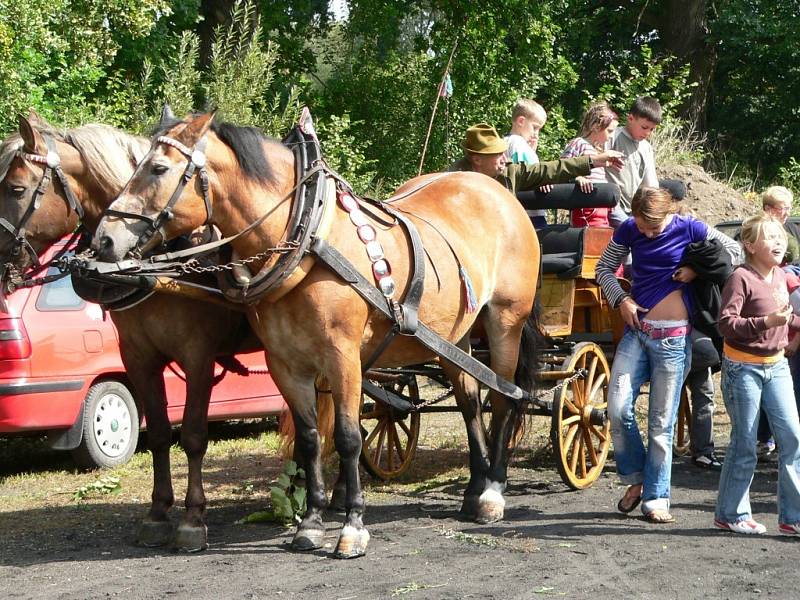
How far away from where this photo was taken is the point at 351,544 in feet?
17.5

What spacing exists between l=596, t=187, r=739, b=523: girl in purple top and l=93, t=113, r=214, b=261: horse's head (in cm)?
233

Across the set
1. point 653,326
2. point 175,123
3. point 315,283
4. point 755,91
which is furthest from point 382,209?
point 755,91

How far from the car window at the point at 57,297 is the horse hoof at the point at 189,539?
2769 millimetres

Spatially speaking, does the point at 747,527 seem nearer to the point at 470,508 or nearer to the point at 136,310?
the point at 470,508

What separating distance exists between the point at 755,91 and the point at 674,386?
68.4 ft

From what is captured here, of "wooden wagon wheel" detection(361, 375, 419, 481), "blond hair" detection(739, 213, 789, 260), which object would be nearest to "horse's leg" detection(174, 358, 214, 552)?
"wooden wagon wheel" detection(361, 375, 419, 481)

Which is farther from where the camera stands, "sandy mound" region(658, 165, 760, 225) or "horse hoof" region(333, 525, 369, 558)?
"sandy mound" region(658, 165, 760, 225)

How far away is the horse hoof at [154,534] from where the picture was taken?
19.0 ft

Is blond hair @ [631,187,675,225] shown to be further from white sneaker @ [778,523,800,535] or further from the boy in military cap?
white sneaker @ [778,523,800,535]

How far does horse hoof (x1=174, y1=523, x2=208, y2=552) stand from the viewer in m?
5.61

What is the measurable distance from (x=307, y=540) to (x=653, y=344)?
2.09 meters

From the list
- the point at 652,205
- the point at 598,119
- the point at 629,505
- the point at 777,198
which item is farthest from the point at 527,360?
the point at 598,119

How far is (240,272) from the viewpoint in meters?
5.21

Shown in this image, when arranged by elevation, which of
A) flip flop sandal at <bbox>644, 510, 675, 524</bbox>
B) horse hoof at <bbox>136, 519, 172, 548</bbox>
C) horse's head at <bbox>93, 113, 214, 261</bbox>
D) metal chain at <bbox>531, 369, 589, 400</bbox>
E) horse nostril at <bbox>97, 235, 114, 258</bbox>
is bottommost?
horse hoof at <bbox>136, 519, 172, 548</bbox>
